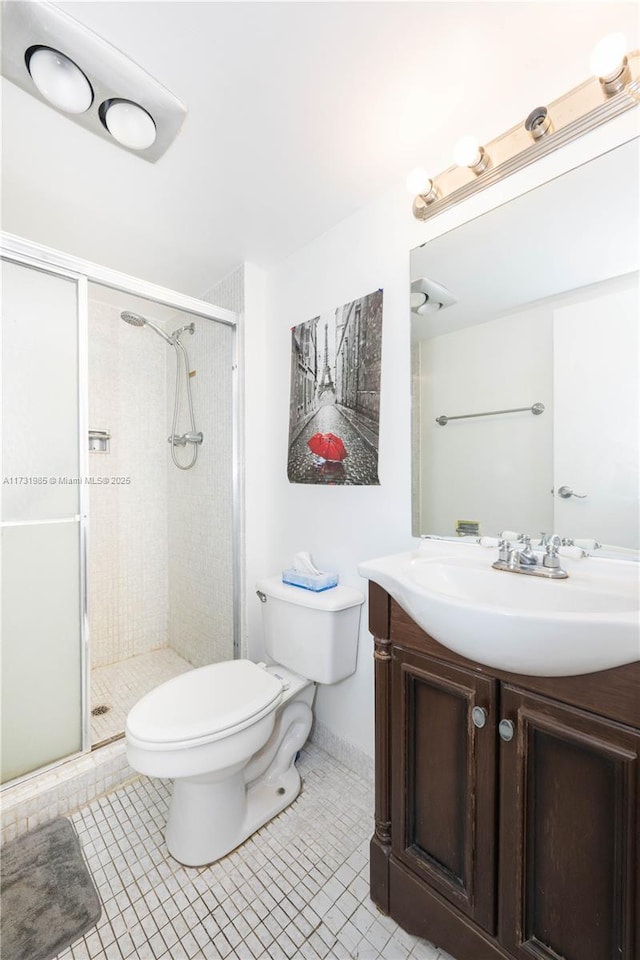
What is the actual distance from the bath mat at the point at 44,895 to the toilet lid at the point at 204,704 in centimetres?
47

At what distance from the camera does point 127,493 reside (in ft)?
8.12

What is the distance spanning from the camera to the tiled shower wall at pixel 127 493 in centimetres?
234

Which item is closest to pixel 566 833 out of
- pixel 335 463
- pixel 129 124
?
pixel 335 463

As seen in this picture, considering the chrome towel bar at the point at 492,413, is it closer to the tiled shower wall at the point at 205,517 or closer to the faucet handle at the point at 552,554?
the faucet handle at the point at 552,554

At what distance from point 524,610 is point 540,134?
1.19 m

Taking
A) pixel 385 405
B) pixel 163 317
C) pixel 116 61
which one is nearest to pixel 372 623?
pixel 385 405

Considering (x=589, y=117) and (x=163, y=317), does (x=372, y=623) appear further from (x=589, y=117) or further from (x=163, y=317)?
(x=163, y=317)

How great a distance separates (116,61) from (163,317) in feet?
5.05

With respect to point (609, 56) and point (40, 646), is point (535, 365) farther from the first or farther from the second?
point (40, 646)

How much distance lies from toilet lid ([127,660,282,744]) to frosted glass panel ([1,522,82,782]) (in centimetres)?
46

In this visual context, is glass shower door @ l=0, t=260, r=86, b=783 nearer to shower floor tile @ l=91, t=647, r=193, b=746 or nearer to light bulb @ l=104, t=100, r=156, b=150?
shower floor tile @ l=91, t=647, r=193, b=746

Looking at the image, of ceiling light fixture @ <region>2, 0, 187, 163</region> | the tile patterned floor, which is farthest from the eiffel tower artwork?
the tile patterned floor

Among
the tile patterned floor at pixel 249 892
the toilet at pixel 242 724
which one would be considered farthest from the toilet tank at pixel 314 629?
the tile patterned floor at pixel 249 892

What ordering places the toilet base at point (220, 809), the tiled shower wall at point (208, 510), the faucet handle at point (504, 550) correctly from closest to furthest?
the faucet handle at point (504, 550)
the toilet base at point (220, 809)
the tiled shower wall at point (208, 510)
